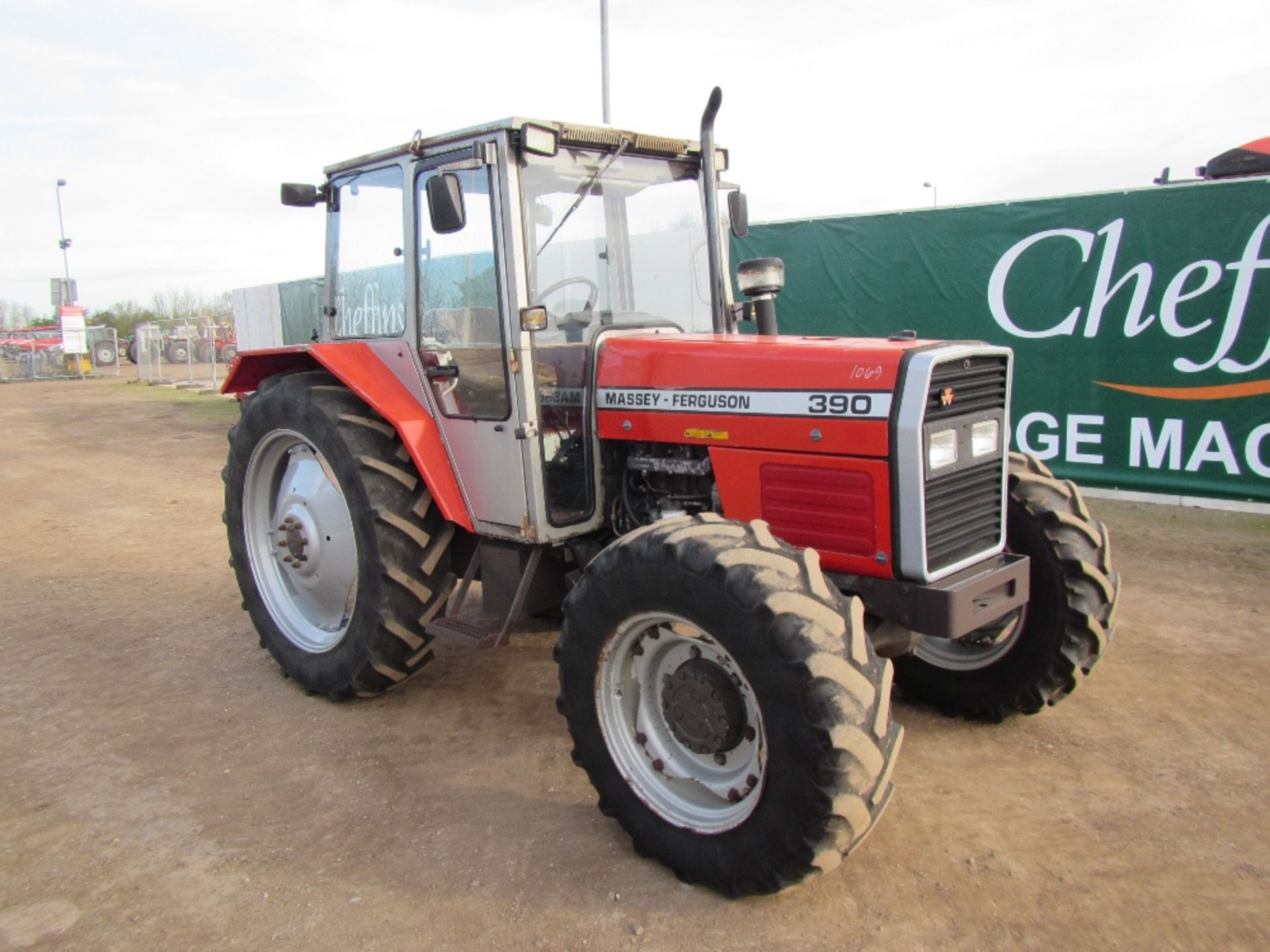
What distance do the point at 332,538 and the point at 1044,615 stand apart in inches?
119

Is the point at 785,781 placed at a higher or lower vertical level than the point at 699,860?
higher

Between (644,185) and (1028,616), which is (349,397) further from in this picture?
(1028,616)

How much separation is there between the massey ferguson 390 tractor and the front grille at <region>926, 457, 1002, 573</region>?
0.01 metres

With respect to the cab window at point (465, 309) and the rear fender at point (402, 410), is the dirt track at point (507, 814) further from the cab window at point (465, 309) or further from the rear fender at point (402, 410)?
the cab window at point (465, 309)

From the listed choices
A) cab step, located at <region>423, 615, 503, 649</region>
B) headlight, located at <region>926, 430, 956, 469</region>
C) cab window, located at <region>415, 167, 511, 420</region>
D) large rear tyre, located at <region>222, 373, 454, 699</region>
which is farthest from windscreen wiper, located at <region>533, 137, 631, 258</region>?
headlight, located at <region>926, 430, 956, 469</region>

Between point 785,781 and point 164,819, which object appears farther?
point 164,819

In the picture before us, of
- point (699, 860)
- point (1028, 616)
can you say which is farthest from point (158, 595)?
point (1028, 616)

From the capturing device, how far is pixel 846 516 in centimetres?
310

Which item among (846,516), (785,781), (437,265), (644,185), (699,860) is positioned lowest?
(699,860)

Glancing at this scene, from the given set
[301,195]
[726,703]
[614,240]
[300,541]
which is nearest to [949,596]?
[726,703]

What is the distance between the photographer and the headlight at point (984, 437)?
3227 millimetres

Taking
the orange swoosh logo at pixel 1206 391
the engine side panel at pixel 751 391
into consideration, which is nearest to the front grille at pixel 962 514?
the engine side panel at pixel 751 391

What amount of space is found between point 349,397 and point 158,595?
2.71 m

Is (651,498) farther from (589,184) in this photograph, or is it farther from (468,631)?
(589,184)
